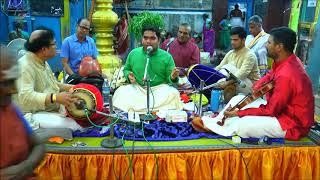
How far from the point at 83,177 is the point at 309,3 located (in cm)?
627

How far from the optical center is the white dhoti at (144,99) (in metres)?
4.09

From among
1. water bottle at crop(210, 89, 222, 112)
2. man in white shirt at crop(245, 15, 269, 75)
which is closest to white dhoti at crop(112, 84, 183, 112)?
water bottle at crop(210, 89, 222, 112)

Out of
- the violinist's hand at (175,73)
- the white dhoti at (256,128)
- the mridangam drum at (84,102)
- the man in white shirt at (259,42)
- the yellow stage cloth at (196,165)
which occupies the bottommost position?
the yellow stage cloth at (196,165)

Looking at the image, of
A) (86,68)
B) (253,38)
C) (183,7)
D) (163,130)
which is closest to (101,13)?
(86,68)

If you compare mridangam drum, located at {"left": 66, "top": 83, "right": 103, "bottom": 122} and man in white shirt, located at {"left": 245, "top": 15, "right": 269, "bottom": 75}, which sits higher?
man in white shirt, located at {"left": 245, "top": 15, "right": 269, "bottom": 75}

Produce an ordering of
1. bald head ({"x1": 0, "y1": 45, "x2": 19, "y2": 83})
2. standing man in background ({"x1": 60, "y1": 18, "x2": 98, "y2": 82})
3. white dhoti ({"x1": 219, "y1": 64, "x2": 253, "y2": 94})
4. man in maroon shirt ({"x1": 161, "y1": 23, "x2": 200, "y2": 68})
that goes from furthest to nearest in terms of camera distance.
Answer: man in maroon shirt ({"x1": 161, "y1": 23, "x2": 200, "y2": 68}), standing man in background ({"x1": 60, "y1": 18, "x2": 98, "y2": 82}), white dhoti ({"x1": 219, "y1": 64, "x2": 253, "y2": 94}), bald head ({"x1": 0, "y1": 45, "x2": 19, "y2": 83})

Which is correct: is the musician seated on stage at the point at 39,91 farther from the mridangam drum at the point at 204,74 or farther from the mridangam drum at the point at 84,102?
the mridangam drum at the point at 204,74

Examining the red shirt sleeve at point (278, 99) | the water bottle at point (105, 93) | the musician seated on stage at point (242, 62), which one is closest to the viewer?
the red shirt sleeve at point (278, 99)

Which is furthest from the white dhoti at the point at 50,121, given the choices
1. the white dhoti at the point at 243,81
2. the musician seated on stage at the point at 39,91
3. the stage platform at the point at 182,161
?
the white dhoti at the point at 243,81

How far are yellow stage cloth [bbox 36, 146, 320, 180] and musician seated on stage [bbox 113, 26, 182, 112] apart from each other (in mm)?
1149

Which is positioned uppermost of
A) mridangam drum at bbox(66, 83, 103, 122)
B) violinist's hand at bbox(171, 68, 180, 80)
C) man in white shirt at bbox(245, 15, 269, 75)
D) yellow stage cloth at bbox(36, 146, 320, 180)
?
man in white shirt at bbox(245, 15, 269, 75)

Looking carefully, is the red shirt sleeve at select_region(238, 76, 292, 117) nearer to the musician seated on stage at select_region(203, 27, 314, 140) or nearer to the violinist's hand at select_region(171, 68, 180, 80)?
the musician seated on stage at select_region(203, 27, 314, 140)

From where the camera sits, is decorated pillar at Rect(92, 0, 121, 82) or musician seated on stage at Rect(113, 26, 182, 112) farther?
decorated pillar at Rect(92, 0, 121, 82)

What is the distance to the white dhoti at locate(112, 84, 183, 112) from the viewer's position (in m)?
4.09
